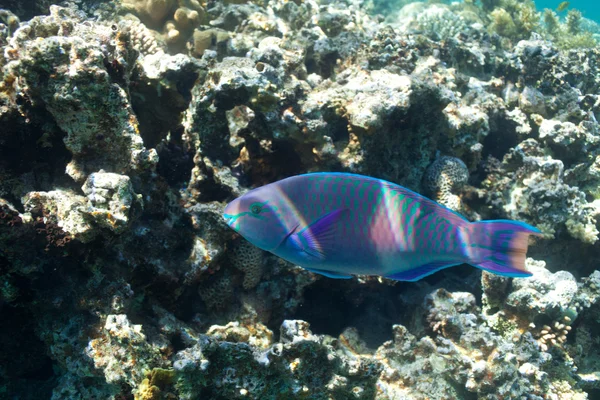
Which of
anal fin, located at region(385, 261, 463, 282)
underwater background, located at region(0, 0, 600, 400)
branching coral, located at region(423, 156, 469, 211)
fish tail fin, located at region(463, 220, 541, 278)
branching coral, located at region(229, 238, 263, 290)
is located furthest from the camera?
branching coral, located at region(423, 156, 469, 211)

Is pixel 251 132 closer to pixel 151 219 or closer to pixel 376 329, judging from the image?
pixel 151 219

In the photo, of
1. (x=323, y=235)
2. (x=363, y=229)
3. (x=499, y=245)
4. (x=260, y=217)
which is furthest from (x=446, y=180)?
(x=260, y=217)

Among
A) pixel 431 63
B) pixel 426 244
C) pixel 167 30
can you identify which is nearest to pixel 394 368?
pixel 426 244

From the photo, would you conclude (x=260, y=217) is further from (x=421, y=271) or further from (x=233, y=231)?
(x=233, y=231)

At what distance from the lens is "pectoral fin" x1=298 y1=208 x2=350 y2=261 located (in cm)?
204

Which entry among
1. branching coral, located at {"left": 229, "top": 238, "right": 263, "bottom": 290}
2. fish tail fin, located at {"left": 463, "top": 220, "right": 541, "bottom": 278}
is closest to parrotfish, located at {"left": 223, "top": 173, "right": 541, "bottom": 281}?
fish tail fin, located at {"left": 463, "top": 220, "right": 541, "bottom": 278}

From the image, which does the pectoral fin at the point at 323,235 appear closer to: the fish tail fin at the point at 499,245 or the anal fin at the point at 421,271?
the anal fin at the point at 421,271

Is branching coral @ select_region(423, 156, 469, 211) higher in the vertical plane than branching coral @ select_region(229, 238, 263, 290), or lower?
higher

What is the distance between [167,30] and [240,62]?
9.99 feet

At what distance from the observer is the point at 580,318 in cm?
466

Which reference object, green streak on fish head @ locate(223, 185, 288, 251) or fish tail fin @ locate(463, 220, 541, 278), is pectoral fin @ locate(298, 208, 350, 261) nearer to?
green streak on fish head @ locate(223, 185, 288, 251)

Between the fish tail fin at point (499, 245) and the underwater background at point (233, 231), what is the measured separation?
1.43 metres

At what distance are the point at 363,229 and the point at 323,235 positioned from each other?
0.76 ft

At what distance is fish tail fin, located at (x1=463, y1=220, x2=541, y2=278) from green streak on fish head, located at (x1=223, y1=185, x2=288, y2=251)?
3.46 ft
